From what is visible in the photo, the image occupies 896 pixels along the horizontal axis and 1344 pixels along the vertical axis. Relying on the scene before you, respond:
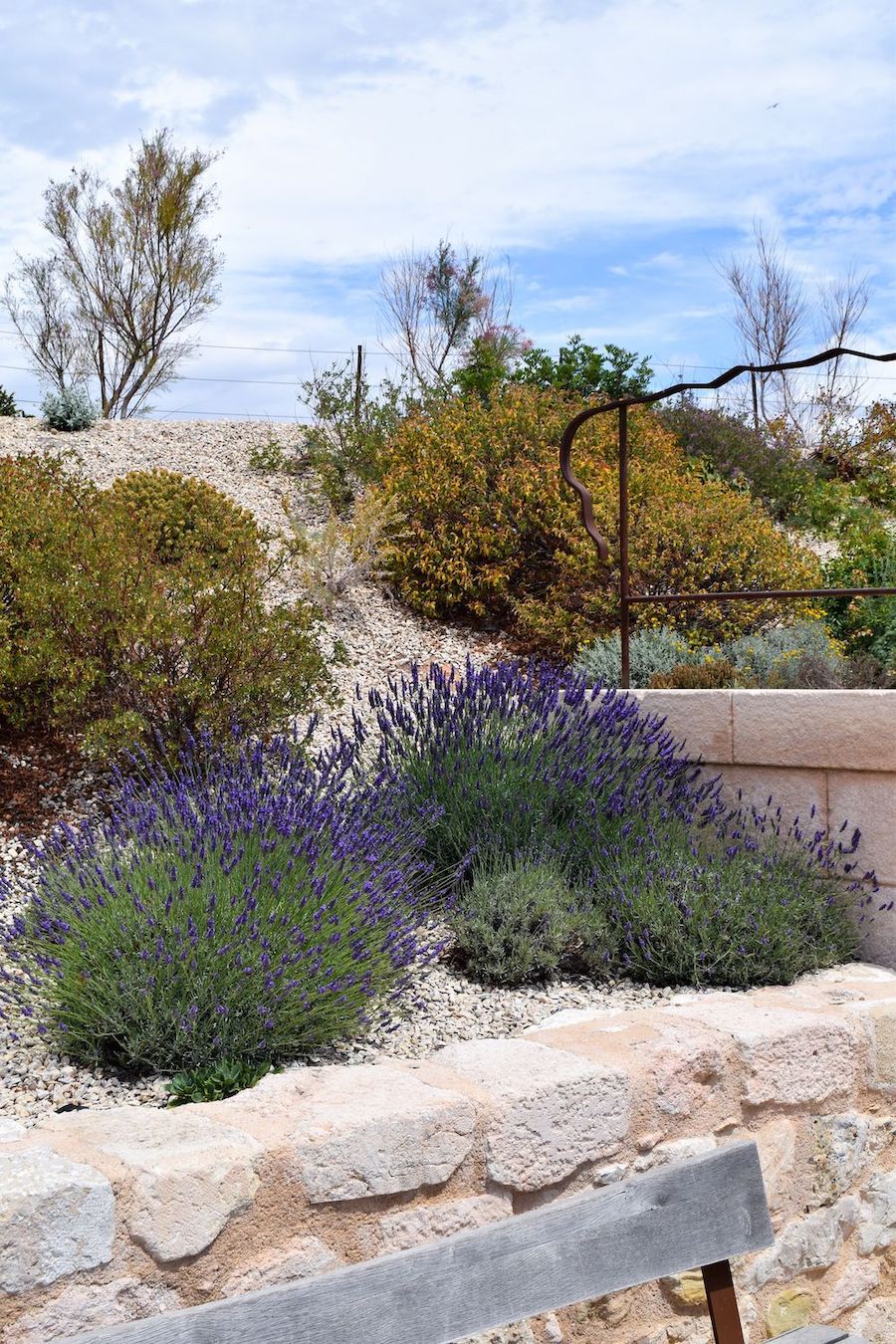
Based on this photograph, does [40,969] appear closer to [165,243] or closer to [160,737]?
[160,737]

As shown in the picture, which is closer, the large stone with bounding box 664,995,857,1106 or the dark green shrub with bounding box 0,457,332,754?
the large stone with bounding box 664,995,857,1106

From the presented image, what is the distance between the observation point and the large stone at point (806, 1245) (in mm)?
2867

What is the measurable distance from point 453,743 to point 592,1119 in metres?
Answer: 1.96

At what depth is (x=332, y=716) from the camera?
662 centimetres

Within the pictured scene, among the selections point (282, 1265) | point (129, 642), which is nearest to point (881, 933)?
point (282, 1265)

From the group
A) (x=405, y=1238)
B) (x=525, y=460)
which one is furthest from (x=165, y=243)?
(x=405, y=1238)

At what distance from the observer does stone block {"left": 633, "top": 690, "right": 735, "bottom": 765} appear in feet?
14.6

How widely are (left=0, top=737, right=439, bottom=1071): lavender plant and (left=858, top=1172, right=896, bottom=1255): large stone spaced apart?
4.24 ft

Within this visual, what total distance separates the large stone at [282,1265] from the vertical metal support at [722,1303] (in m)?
0.65

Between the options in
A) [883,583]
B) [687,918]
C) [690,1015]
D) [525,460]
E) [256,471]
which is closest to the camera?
[690,1015]

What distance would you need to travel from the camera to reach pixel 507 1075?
2514mm

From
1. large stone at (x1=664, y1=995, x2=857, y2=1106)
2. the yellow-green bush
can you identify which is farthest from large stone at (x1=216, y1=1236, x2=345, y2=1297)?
the yellow-green bush

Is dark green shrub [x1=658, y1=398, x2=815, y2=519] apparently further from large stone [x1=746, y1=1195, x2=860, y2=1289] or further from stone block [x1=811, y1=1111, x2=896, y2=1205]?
large stone [x1=746, y1=1195, x2=860, y2=1289]

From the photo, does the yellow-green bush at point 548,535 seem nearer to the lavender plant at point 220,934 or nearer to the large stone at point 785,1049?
the lavender plant at point 220,934
